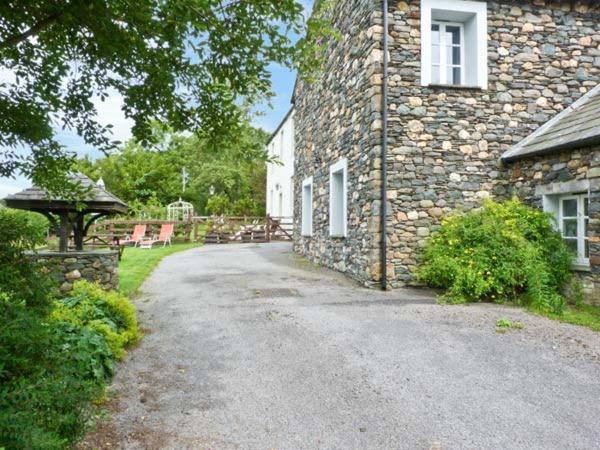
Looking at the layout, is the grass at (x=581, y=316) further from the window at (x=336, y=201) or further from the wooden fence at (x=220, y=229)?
the wooden fence at (x=220, y=229)

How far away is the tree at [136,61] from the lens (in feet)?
8.75

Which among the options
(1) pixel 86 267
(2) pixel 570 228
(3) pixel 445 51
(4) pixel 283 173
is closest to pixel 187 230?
(4) pixel 283 173

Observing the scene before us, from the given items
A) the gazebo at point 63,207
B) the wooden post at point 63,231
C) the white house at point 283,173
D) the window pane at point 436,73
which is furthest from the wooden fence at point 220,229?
the window pane at point 436,73

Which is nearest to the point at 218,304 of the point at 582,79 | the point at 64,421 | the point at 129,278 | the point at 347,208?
the point at 129,278

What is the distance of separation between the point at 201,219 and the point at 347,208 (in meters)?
17.0

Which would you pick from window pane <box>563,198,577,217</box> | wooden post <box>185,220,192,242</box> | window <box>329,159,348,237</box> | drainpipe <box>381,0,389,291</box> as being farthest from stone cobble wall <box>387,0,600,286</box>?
wooden post <box>185,220,192,242</box>

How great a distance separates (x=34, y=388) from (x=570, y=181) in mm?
7177

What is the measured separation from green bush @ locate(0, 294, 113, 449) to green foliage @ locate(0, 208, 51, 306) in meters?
0.11

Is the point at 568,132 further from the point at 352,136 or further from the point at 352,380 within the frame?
the point at 352,380

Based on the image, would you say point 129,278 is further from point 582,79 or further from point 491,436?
point 582,79

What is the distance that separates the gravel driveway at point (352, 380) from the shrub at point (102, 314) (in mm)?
217

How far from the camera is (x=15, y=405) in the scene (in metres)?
1.93

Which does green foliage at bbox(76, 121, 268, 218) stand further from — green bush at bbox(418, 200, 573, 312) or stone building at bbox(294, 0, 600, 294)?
green bush at bbox(418, 200, 573, 312)

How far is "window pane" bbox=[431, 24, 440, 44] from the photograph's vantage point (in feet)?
26.9
